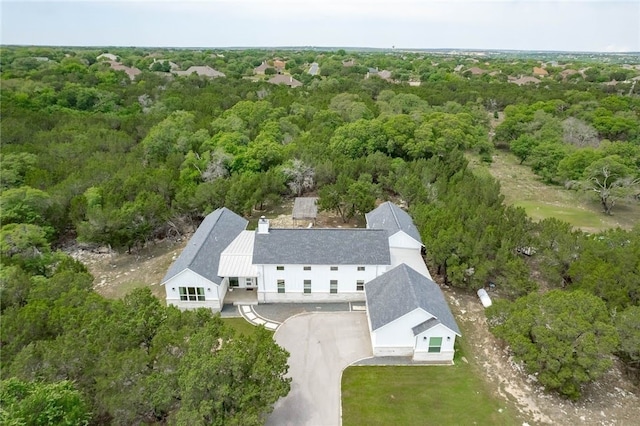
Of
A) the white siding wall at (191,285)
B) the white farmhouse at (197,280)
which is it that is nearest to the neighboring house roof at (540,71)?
the white farmhouse at (197,280)

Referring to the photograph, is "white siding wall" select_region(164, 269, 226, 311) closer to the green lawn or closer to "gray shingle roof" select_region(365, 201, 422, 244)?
"gray shingle roof" select_region(365, 201, 422, 244)

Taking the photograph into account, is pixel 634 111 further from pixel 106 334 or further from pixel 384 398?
pixel 106 334

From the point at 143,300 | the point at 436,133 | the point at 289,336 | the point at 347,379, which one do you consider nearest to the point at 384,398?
the point at 347,379

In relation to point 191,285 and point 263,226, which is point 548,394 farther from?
point 191,285

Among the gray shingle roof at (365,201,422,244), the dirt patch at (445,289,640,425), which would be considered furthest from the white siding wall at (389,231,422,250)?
the dirt patch at (445,289,640,425)

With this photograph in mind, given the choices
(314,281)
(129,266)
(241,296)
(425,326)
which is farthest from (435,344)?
(129,266)
